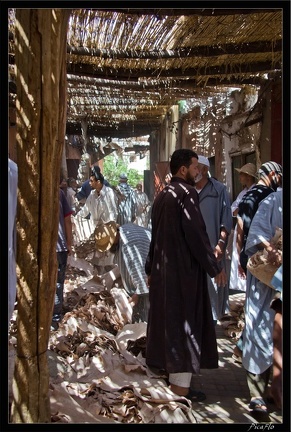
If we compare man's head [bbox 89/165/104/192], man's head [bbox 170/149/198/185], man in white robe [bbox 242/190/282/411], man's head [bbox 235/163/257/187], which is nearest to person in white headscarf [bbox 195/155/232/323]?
man's head [bbox 235/163/257/187]

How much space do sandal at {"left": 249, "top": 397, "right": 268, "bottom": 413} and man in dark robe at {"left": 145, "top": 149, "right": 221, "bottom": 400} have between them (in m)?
0.46

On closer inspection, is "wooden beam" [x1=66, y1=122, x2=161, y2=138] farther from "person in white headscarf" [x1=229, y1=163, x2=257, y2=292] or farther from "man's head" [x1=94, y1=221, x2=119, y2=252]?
"person in white headscarf" [x1=229, y1=163, x2=257, y2=292]

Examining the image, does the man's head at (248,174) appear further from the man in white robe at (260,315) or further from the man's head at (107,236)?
the man in white robe at (260,315)

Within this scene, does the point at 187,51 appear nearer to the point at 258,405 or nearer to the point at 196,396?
the point at 196,396

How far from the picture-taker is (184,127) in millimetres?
13750

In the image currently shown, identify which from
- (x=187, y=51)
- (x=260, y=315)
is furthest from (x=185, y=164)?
(x=187, y=51)

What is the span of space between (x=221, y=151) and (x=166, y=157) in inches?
232

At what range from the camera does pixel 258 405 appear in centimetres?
391

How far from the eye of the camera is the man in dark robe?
417 centimetres

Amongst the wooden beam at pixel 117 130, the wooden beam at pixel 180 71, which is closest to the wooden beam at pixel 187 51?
the wooden beam at pixel 180 71

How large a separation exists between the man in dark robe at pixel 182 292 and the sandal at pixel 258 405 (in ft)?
1.51

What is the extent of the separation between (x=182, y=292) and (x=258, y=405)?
964 millimetres

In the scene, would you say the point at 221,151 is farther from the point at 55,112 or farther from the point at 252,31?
the point at 55,112
